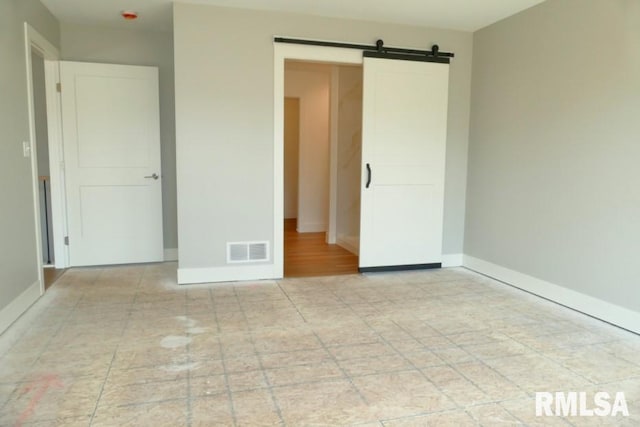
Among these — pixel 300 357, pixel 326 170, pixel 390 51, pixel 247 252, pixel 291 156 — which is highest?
pixel 390 51

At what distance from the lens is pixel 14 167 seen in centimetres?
321

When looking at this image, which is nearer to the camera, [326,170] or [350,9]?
[350,9]

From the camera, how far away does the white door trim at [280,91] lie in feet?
13.4

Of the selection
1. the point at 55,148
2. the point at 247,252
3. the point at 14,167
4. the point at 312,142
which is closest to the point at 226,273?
the point at 247,252

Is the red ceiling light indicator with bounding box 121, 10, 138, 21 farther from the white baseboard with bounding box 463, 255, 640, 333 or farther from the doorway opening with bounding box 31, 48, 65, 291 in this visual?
the white baseboard with bounding box 463, 255, 640, 333

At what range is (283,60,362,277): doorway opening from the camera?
212 inches

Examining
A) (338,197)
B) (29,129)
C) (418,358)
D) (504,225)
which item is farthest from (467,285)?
(29,129)

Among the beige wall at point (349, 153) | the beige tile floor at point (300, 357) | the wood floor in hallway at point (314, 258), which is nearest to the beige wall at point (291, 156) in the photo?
the wood floor in hallway at point (314, 258)

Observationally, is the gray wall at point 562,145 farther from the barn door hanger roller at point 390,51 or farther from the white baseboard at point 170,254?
the white baseboard at point 170,254

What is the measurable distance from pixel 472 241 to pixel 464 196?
0.48m

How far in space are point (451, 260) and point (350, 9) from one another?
8.88 ft

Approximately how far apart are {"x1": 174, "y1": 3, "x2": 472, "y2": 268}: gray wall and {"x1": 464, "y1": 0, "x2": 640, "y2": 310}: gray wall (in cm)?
130

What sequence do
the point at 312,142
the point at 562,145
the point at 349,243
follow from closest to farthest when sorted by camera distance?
the point at 562,145 → the point at 349,243 → the point at 312,142

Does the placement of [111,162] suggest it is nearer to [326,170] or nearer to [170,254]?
[170,254]
